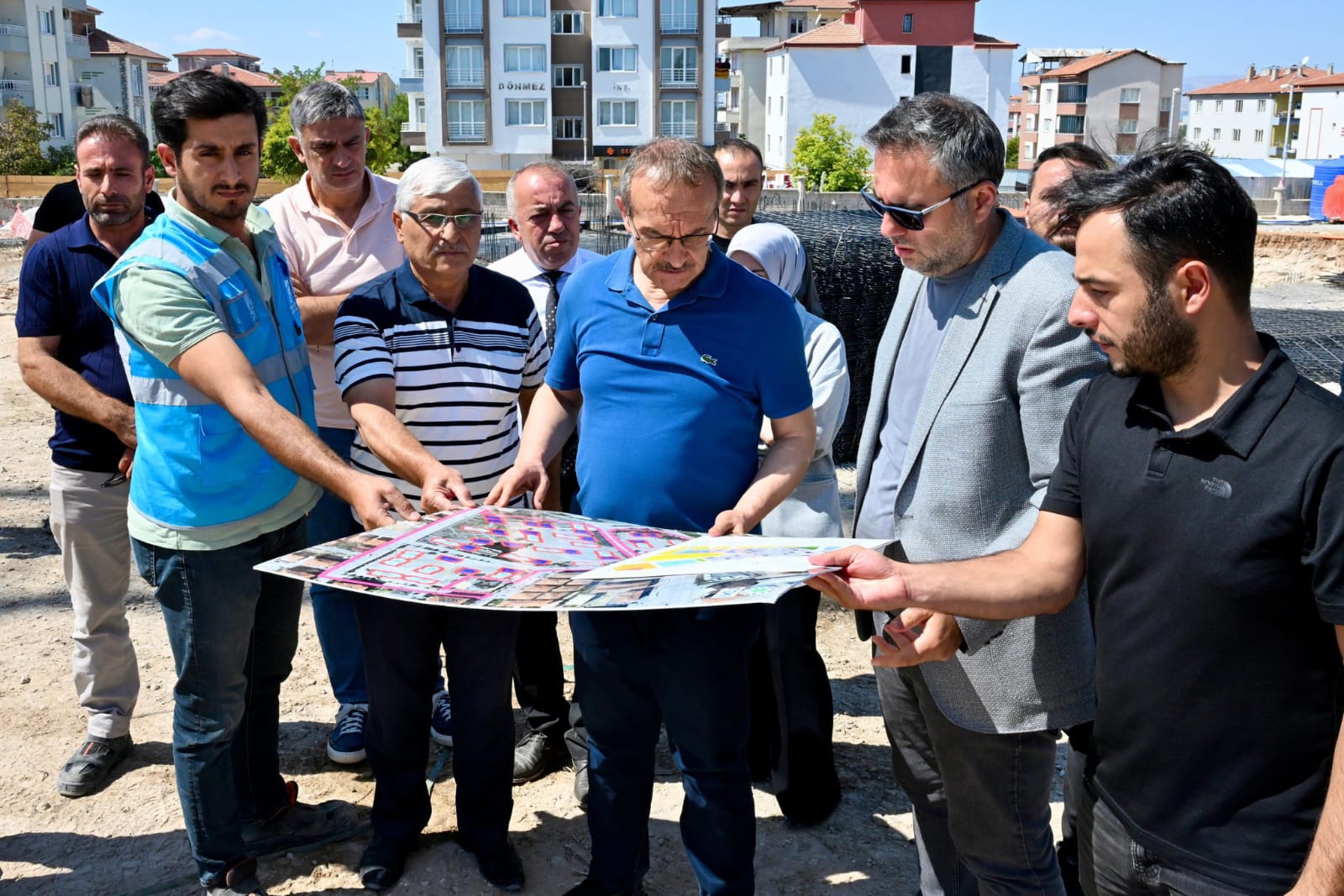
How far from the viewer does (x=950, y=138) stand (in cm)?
247

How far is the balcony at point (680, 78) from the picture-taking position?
61625 millimetres

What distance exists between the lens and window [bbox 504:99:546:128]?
200 ft

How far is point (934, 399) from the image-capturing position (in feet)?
8.19

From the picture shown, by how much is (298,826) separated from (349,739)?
0.54m

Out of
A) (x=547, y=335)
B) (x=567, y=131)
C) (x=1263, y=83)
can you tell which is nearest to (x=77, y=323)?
(x=547, y=335)

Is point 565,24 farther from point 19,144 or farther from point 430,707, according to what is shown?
point 430,707

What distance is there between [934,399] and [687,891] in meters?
1.84

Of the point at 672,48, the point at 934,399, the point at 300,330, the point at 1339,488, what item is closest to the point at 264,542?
the point at 300,330

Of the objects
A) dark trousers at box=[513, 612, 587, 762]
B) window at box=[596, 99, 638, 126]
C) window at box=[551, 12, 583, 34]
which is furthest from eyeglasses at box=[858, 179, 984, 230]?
window at box=[551, 12, 583, 34]

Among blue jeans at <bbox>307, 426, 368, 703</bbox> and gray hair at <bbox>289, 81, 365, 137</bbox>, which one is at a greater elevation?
gray hair at <bbox>289, 81, 365, 137</bbox>

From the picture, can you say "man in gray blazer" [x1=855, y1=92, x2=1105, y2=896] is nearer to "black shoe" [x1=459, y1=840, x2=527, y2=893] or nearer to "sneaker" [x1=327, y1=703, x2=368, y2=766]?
"black shoe" [x1=459, y1=840, x2=527, y2=893]

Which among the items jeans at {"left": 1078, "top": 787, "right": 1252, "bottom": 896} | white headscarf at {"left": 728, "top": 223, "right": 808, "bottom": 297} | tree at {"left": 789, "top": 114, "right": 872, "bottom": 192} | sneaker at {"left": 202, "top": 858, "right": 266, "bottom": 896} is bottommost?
sneaker at {"left": 202, "top": 858, "right": 266, "bottom": 896}

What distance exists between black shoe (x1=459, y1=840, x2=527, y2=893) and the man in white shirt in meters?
0.58

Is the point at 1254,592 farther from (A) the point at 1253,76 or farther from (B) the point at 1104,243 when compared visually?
(A) the point at 1253,76
